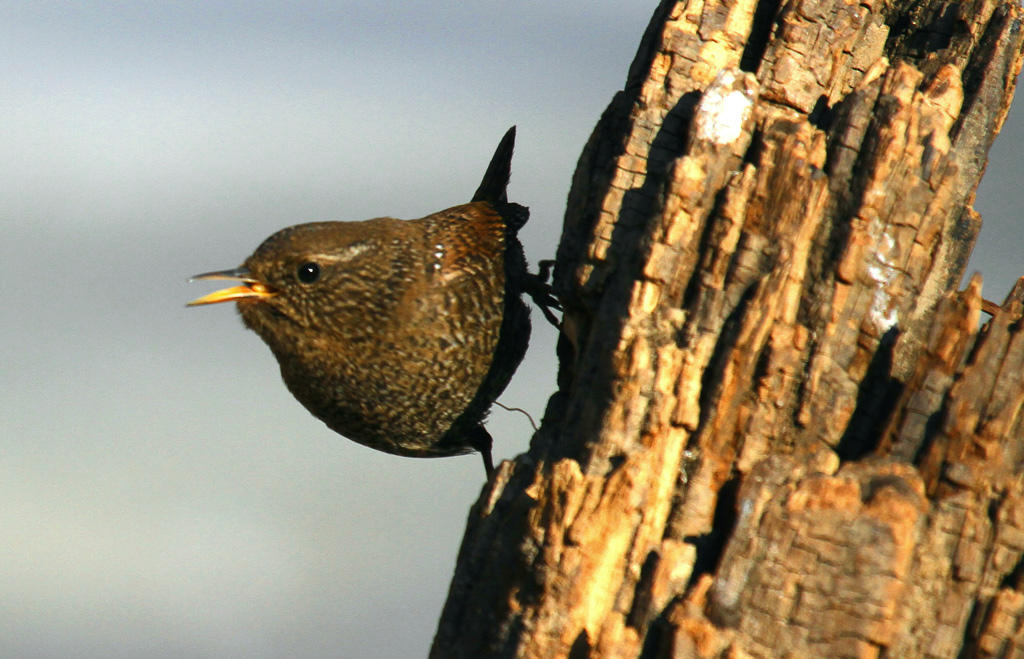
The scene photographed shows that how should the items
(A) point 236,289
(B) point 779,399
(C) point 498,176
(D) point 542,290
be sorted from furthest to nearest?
(C) point 498,176, (D) point 542,290, (A) point 236,289, (B) point 779,399

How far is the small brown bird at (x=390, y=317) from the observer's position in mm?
4430

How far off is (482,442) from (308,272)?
1413mm

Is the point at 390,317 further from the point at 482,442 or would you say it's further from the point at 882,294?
the point at 882,294

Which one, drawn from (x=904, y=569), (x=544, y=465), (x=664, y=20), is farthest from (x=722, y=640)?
(x=664, y=20)

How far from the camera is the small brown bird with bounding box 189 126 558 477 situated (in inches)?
174

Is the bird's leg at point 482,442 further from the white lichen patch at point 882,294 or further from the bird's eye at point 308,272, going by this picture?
the white lichen patch at point 882,294

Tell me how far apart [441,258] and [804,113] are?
6.22ft

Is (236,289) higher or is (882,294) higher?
(882,294)

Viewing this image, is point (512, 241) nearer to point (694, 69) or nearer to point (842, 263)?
point (694, 69)

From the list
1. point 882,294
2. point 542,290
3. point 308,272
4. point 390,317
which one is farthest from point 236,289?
point 882,294

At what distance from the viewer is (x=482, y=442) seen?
5.26m

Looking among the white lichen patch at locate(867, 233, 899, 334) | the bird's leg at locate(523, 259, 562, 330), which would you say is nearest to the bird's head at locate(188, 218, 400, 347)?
the bird's leg at locate(523, 259, 562, 330)

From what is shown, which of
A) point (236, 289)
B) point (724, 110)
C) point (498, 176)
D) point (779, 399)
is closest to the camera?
point (779, 399)

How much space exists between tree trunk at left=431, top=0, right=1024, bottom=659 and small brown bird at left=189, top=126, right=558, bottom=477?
1235 mm
